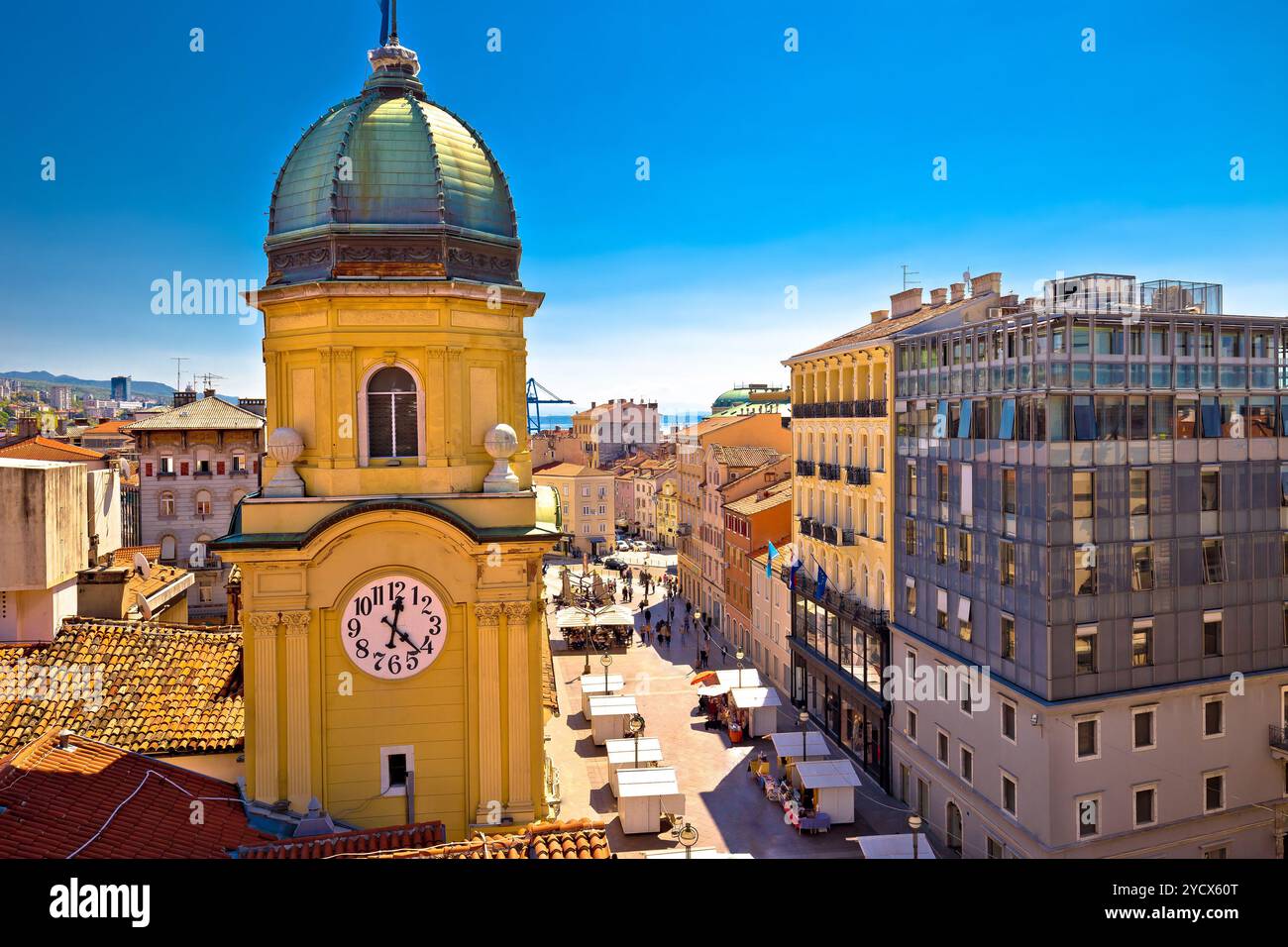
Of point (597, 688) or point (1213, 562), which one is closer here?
point (1213, 562)

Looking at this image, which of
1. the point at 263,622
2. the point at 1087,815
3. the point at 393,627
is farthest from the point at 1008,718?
the point at 263,622

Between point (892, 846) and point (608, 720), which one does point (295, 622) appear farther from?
point (608, 720)

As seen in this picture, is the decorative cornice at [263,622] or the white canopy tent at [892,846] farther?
the white canopy tent at [892,846]

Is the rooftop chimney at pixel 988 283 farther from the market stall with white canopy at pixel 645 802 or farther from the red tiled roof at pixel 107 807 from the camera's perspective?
the red tiled roof at pixel 107 807

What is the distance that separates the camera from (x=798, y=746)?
118 feet

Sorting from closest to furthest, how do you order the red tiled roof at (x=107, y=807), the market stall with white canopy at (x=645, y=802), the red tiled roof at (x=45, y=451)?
the red tiled roof at (x=107, y=807) < the market stall with white canopy at (x=645, y=802) < the red tiled roof at (x=45, y=451)

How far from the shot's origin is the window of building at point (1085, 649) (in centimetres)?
2572

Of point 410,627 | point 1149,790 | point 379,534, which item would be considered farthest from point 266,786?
point 1149,790

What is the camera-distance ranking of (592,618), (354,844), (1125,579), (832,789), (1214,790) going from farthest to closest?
(592,618)
(832,789)
(1214,790)
(1125,579)
(354,844)

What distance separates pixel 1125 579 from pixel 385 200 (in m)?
22.9

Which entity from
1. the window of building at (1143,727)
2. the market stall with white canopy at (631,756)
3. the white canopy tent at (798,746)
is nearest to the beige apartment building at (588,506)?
the market stall with white canopy at (631,756)

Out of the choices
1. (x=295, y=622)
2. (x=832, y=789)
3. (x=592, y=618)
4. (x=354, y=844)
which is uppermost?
(x=295, y=622)

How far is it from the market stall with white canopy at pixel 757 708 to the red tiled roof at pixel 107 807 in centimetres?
2896
